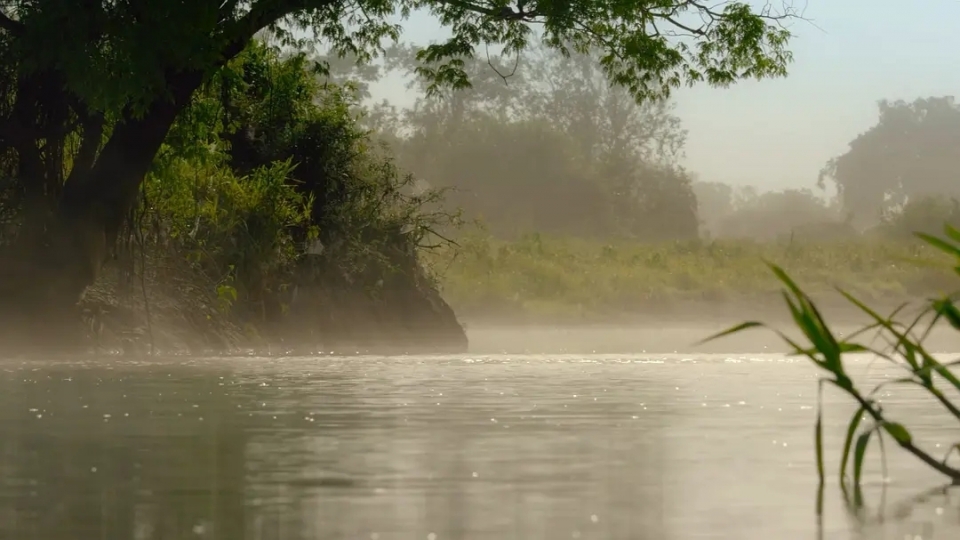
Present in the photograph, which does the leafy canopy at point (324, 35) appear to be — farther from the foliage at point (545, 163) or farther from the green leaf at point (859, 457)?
the foliage at point (545, 163)

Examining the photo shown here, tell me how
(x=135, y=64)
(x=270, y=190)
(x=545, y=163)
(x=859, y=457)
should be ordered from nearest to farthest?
1. (x=859, y=457)
2. (x=135, y=64)
3. (x=270, y=190)
4. (x=545, y=163)

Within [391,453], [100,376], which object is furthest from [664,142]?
[391,453]

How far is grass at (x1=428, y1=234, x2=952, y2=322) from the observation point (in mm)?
30625

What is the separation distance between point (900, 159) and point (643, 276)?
5956 cm

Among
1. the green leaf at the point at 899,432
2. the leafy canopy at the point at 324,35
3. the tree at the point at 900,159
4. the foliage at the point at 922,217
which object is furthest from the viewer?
the tree at the point at 900,159

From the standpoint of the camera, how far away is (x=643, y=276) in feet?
108

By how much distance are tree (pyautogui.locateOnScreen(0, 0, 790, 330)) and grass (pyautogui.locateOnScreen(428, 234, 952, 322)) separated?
47.3 feet

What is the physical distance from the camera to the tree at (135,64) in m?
11.5

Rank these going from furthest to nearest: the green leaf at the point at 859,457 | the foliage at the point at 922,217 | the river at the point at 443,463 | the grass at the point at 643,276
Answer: the foliage at the point at 922,217, the grass at the point at 643,276, the green leaf at the point at 859,457, the river at the point at 443,463

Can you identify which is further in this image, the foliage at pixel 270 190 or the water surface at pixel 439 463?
the foliage at pixel 270 190

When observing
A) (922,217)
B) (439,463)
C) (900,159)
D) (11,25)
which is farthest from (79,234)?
(900,159)

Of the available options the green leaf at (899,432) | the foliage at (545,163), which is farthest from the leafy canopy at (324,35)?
the foliage at (545,163)

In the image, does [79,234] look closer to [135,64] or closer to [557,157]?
[135,64]

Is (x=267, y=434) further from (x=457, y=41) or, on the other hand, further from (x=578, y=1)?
(x=457, y=41)
